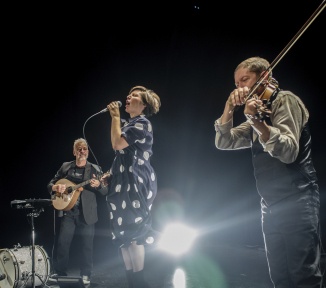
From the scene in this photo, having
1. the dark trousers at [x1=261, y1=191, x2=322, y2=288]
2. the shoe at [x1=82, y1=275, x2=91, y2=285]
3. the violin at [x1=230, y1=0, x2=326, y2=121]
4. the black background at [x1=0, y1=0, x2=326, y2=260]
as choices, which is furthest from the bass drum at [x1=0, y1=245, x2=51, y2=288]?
the violin at [x1=230, y1=0, x2=326, y2=121]

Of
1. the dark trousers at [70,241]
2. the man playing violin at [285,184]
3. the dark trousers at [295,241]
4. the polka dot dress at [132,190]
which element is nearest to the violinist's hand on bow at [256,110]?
the man playing violin at [285,184]

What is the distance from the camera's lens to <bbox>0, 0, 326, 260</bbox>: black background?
5641 millimetres

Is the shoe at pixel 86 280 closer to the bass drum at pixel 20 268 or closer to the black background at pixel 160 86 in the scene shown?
the bass drum at pixel 20 268

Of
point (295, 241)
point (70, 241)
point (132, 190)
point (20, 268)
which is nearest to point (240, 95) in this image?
point (295, 241)

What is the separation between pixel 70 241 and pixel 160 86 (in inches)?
152

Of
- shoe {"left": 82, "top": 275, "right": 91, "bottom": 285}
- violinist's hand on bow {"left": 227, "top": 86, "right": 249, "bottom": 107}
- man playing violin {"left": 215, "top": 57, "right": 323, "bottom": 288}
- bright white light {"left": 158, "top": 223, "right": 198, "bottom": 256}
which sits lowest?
shoe {"left": 82, "top": 275, "right": 91, "bottom": 285}

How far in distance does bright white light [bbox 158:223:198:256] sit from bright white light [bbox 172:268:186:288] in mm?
1627

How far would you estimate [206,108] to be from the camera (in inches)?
263

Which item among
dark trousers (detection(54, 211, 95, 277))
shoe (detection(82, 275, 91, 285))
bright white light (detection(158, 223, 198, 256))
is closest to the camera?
shoe (detection(82, 275, 91, 285))

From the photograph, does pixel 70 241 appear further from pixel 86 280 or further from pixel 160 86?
pixel 160 86

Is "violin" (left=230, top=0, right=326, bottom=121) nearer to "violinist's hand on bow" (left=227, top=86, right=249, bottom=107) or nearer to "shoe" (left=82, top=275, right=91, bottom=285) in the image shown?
"violinist's hand on bow" (left=227, top=86, right=249, bottom=107)

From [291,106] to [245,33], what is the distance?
493cm

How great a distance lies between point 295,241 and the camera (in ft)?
4.57

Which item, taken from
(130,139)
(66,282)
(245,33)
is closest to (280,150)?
(130,139)
